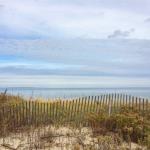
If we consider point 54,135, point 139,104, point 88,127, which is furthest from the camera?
point 139,104

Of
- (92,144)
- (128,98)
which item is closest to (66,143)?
(92,144)

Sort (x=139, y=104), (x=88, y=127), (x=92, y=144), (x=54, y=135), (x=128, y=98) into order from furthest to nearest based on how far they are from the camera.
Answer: (x=128, y=98) < (x=139, y=104) < (x=88, y=127) < (x=54, y=135) < (x=92, y=144)

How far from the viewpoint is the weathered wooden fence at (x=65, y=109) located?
19.1m

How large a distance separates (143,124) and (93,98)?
403 cm

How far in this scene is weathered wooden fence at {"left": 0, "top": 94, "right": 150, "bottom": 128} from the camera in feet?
62.7

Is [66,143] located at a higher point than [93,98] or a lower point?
lower

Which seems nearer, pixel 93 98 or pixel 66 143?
pixel 66 143

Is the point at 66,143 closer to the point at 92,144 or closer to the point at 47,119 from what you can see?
the point at 92,144

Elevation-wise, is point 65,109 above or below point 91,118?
above

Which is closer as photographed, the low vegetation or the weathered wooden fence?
the low vegetation

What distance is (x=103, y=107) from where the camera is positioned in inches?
808

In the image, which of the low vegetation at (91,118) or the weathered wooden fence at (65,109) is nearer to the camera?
the low vegetation at (91,118)

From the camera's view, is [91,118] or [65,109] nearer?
[91,118]

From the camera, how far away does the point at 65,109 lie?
2033 cm
